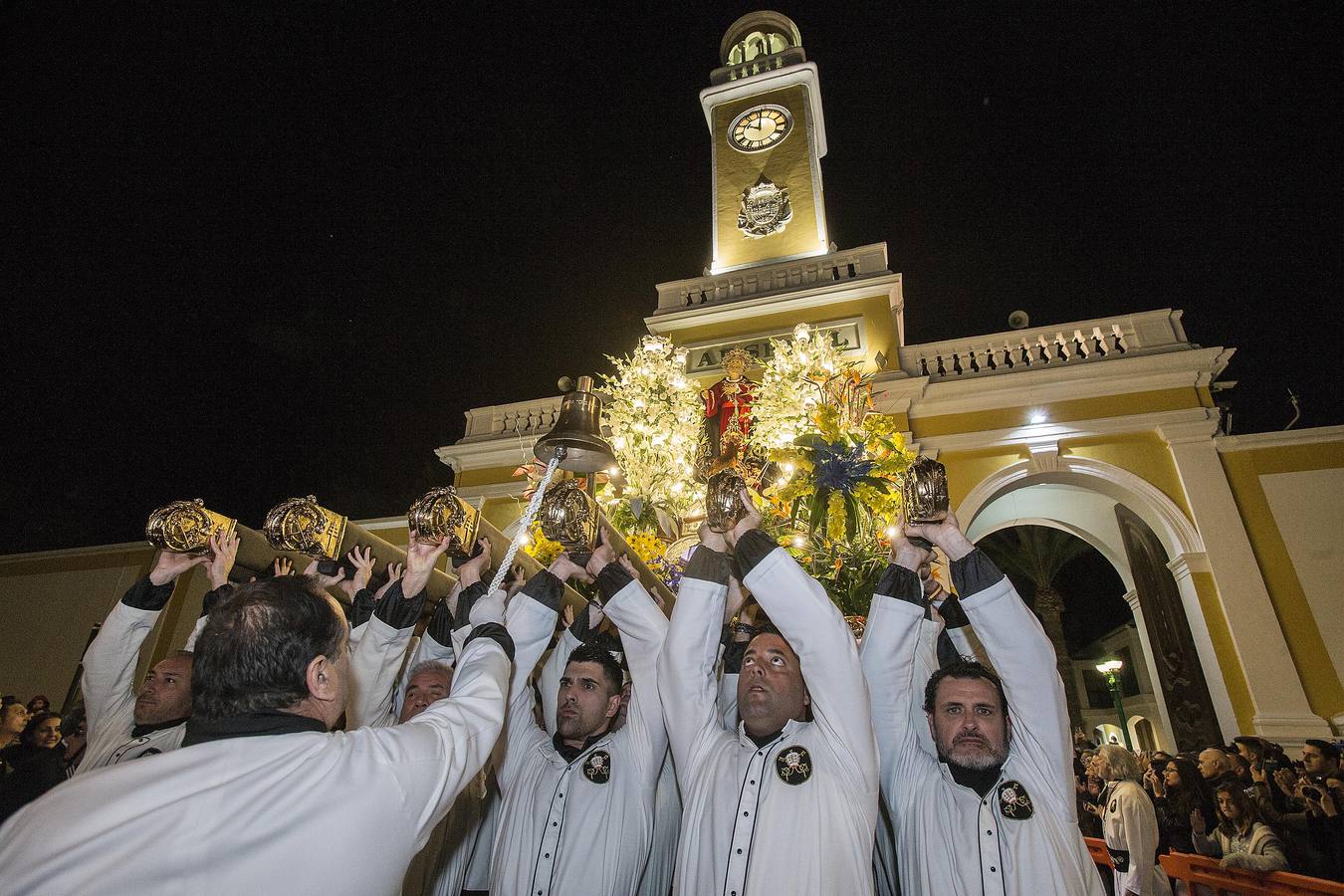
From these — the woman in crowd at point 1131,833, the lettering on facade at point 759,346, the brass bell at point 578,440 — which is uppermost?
the lettering on facade at point 759,346

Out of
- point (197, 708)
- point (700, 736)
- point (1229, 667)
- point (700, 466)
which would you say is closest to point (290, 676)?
point (197, 708)

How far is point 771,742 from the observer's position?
2.64 metres

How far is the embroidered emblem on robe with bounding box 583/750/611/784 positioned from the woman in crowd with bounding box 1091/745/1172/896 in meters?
5.38

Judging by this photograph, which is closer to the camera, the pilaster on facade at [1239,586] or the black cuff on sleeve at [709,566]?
the black cuff on sleeve at [709,566]

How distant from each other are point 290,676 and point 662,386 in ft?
18.5

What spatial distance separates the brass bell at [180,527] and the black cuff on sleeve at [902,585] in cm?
262

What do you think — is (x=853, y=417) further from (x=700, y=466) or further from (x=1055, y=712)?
(x=1055, y=712)

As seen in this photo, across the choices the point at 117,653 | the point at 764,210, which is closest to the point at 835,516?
the point at 117,653

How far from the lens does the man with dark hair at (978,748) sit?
93.4 inches

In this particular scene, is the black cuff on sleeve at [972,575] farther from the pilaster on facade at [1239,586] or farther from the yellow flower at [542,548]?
the pilaster on facade at [1239,586]

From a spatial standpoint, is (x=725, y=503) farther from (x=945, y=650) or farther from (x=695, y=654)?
(x=945, y=650)

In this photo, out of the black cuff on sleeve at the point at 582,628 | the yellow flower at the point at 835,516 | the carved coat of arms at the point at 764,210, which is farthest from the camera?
the carved coat of arms at the point at 764,210

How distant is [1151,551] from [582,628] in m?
10.3

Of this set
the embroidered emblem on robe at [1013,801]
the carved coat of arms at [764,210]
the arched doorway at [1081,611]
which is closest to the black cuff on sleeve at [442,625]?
the embroidered emblem on robe at [1013,801]
